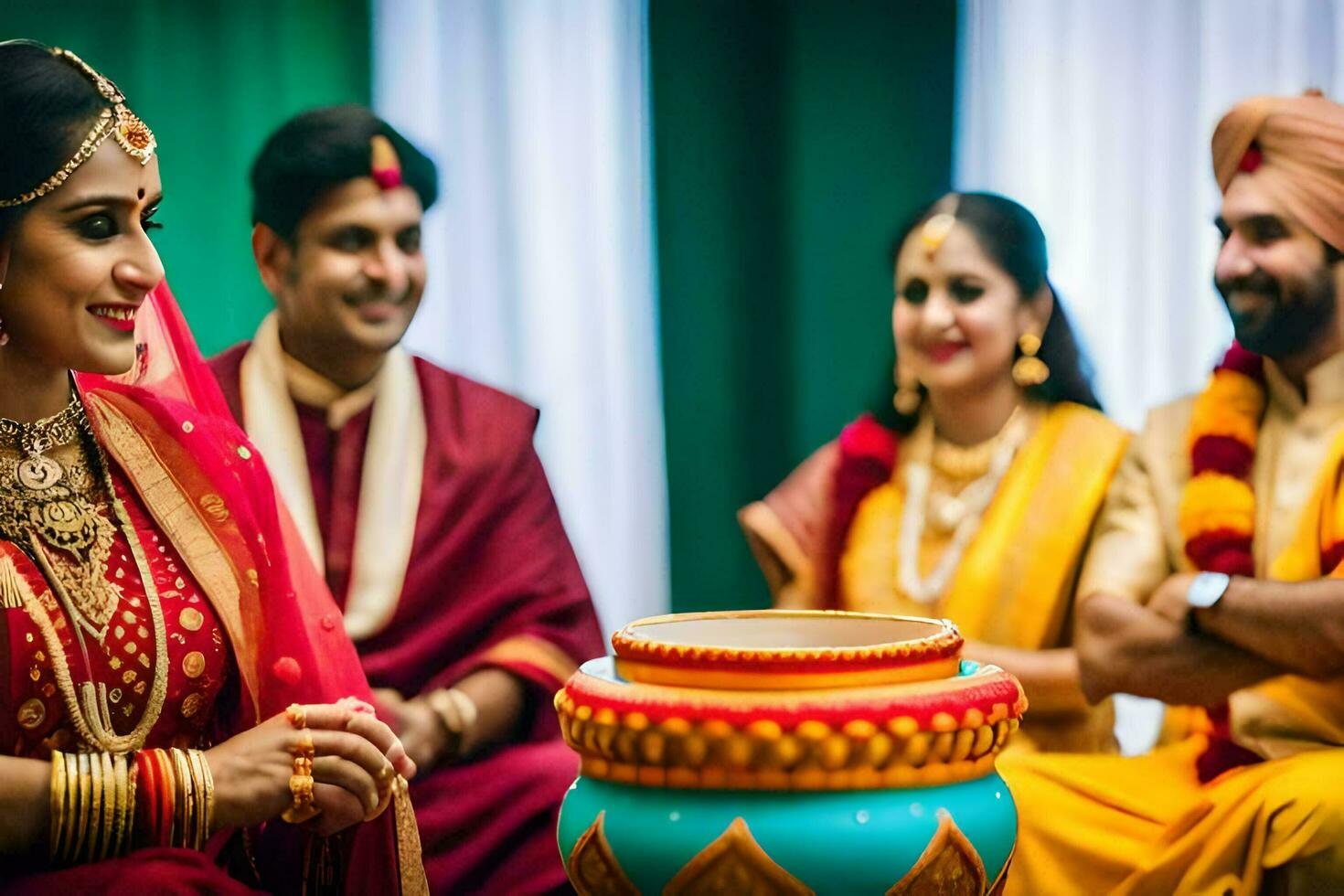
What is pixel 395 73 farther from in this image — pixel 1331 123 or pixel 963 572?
pixel 1331 123

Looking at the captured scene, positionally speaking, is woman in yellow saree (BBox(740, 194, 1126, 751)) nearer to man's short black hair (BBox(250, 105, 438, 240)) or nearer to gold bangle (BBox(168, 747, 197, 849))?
man's short black hair (BBox(250, 105, 438, 240))

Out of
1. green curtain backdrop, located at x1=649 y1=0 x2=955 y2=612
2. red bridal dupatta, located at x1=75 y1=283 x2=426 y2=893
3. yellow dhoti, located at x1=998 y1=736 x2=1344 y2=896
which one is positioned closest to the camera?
red bridal dupatta, located at x1=75 y1=283 x2=426 y2=893

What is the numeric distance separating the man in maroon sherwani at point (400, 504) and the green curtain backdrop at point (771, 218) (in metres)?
0.53

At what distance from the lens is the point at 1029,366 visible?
2.74m

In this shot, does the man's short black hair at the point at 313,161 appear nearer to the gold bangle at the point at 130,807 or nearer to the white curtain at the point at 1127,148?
the white curtain at the point at 1127,148

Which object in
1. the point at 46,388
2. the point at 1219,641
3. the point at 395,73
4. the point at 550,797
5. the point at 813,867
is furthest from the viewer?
the point at 395,73

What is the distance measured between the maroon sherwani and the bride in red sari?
0.71m

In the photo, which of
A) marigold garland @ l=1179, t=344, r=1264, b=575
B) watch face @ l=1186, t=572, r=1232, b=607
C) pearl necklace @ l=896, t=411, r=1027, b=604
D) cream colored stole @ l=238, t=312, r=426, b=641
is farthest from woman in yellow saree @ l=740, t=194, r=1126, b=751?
cream colored stole @ l=238, t=312, r=426, b=641

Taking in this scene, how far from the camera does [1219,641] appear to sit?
7.70 ft

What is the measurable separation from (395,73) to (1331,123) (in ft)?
5.02

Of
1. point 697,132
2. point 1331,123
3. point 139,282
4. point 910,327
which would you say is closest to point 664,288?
point 697,132

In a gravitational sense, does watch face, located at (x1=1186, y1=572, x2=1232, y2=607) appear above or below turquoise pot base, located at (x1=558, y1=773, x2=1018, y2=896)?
below

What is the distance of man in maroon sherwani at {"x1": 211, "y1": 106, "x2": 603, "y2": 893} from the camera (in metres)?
2.68

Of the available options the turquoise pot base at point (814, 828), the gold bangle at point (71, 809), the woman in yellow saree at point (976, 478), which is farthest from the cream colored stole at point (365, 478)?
the turquoise pot base at point (814, 828)
